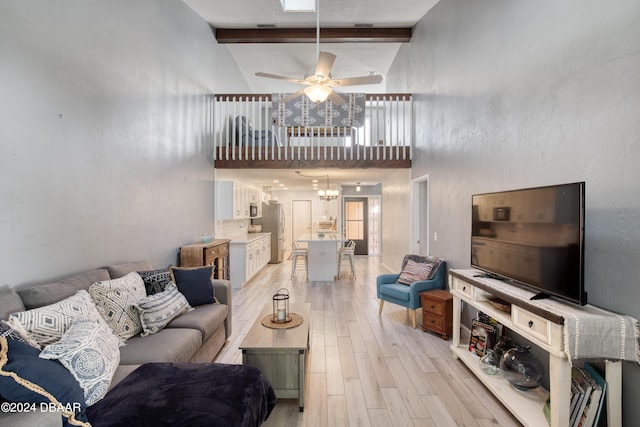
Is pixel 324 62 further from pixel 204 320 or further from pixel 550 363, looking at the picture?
pixel 550 363

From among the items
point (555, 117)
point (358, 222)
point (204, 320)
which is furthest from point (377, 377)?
point (358, 222)

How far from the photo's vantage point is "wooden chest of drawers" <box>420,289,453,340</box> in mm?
3479

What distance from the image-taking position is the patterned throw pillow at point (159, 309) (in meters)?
2.41

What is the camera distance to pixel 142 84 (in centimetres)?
342

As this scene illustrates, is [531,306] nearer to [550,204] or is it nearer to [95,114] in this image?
[550,204]

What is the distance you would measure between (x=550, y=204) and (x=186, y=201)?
438 centimetres

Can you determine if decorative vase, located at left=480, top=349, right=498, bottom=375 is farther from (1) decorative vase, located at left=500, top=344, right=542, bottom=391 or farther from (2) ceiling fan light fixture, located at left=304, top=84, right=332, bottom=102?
(2) ceiling fan light fixture, located at left=304, top=84, right=332, bottom=102

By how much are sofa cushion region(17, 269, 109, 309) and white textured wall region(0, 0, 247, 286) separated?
20 centimetres

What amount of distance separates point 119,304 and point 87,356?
789 mm

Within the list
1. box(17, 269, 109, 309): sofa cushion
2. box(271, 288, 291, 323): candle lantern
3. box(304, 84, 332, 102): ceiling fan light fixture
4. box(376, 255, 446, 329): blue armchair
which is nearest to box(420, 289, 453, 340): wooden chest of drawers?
box(376, 255, 446, 329): blue armchair

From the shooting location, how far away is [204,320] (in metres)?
2.70

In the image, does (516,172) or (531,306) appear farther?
(516,172)

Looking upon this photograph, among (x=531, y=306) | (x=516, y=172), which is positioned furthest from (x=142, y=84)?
(x=531, y=306)

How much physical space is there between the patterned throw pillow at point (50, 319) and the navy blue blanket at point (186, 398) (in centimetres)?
48
